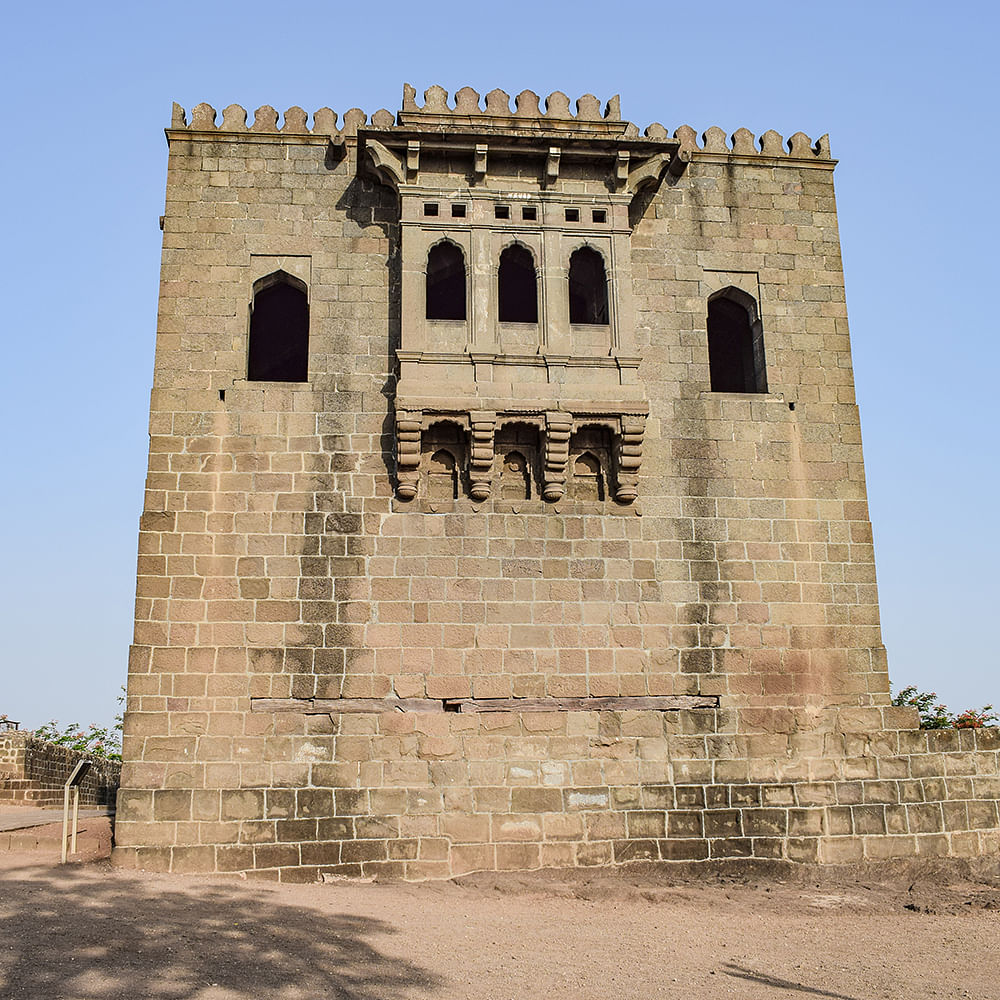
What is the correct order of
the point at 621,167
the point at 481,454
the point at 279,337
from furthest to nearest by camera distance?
the point at 279,337 → the point at 621,167 → the point at 481,454

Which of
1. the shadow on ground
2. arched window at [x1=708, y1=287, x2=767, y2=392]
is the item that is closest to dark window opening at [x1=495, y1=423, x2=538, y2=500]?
arched window at [x1=708, y1=287, x2=767, y2=392]

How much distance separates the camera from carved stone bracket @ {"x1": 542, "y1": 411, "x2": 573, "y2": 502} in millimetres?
13133

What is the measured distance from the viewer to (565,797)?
12.4 m

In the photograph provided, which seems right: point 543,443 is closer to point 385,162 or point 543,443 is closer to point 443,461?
point 443,461

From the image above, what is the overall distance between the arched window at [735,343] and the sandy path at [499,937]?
6689 mm

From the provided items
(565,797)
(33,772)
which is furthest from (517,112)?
(33,772)

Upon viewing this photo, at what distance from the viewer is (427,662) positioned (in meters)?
12.6

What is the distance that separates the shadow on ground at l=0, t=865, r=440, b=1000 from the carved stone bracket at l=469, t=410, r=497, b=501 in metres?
5.25

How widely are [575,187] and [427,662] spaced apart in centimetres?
664

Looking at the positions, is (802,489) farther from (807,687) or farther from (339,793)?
(339,793)

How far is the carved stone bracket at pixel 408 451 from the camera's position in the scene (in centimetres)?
1293

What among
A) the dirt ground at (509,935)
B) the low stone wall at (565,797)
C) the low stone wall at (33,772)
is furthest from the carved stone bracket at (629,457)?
the low stone wall at (33,772)

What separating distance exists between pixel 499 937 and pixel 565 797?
2894 mm

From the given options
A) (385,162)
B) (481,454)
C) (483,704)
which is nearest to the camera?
(483,704)
